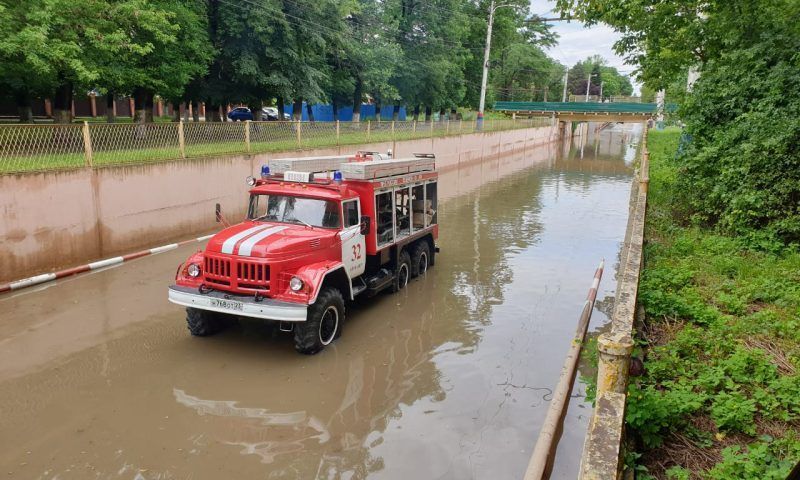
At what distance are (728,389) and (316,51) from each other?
933 inches

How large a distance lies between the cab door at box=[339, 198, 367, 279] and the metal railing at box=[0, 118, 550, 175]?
6393mm

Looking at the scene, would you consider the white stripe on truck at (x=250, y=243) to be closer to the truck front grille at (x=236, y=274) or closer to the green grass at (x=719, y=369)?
the truck front grille at (x=236, y=274)

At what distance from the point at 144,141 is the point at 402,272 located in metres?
6.97

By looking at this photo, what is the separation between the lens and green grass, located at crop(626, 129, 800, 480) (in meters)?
3.75

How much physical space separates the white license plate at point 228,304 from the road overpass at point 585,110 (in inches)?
2169

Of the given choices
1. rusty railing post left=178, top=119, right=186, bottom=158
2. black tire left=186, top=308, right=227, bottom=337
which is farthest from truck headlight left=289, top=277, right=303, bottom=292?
rusty railing post left=178, top=119, right=186, bottom=158

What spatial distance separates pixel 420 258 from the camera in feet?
36.0

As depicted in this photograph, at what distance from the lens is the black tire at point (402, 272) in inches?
387

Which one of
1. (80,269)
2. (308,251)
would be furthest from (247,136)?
(308,251)

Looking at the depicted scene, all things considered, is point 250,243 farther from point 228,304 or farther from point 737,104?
point 737,104

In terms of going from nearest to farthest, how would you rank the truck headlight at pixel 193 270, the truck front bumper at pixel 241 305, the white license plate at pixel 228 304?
the truck front bumper at pixel 241 305, the white license plate at pixel 228 304, the truck headlight at pixel 193 270

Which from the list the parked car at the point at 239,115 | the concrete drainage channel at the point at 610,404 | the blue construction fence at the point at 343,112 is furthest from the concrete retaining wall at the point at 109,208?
the blue construction fence at the point at 343,112

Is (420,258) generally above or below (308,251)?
below

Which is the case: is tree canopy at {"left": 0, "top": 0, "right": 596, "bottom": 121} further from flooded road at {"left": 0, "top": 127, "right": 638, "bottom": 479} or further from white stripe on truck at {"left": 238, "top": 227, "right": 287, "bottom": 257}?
white stripe on truck at {"left": 238, "top": 227, "right": 287, "bottom": 257}
